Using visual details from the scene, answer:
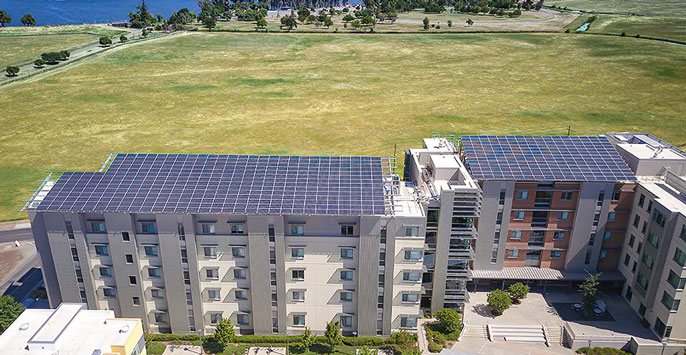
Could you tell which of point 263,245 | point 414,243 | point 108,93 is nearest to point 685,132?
point 414,243

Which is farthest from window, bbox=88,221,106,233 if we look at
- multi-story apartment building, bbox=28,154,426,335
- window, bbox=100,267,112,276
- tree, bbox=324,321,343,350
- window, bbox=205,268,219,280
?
tree, bbox=324,321,343,350

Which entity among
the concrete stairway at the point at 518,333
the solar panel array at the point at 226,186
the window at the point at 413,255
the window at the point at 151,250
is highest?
the solar panel array at the point at 226,186

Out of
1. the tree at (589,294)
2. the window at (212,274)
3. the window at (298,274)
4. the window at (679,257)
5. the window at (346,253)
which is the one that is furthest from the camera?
the tree at (589,294)

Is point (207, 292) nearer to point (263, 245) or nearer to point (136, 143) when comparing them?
point (263, 245)

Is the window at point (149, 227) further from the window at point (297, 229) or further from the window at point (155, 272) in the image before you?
the window at point (297, 229)

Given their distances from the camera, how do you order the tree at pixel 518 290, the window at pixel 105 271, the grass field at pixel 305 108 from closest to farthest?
1. the window at pixel 105 271
2. the tree at pixel 518 290
3. the grass field at pixel 305 108

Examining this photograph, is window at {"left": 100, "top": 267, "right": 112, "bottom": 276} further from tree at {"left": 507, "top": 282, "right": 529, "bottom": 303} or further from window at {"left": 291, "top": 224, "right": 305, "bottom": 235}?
tree at {"left": 507, "top": 282, "right": 529, "bottom": 303}

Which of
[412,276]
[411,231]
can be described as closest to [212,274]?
[412,276]

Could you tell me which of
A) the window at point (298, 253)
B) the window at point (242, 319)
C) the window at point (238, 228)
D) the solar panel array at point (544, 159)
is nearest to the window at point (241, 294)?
the window at point (242, 319)
